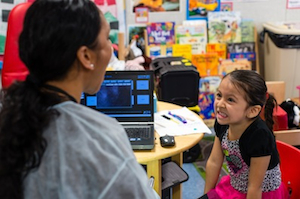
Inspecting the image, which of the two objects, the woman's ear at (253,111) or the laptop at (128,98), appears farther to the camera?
the laptop at (128,98)

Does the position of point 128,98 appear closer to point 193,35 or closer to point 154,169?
point 154,169

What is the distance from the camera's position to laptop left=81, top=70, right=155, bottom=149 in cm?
170

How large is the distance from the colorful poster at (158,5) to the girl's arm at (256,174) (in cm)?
241

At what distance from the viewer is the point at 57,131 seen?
0.74 m

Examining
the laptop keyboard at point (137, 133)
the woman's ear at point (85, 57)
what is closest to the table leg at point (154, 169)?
the laptop keyboard at point (137, 133)

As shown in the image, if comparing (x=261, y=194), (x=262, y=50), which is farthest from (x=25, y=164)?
(x=262, y=50)

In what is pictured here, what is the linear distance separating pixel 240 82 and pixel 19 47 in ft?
3.14

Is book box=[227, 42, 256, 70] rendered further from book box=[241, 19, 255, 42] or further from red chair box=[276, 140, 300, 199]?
red chair box=[276, 140, 300, 199]

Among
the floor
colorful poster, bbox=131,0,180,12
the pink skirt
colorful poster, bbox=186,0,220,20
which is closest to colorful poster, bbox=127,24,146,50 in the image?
colorful poster, bbox=131,0,180,12

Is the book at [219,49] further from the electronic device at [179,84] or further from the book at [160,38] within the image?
the electronic device at [179,84]

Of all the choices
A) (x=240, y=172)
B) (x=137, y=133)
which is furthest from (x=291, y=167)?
(x=137, y=133)

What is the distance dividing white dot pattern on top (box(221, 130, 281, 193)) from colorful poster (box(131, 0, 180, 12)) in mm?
2236

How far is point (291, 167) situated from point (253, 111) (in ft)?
1.16

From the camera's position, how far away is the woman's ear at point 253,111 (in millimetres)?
1492
